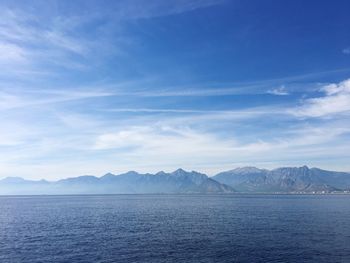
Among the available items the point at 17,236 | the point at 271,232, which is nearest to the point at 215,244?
the point at 271,232

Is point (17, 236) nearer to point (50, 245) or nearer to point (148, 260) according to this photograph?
point (50, 245)

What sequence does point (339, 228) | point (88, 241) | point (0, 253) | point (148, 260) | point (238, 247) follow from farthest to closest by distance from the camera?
1. point (339, 228)
2. point (88, 241)
3. point (238, 247)
4. point (0, 253)
5. point (148, 260)

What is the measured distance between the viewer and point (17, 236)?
114 metres

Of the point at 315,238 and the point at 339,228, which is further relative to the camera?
the point at 339,228

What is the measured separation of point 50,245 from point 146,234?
3059 cm

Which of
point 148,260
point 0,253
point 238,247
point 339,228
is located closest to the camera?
point 148,260

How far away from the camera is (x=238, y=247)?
93.4 m

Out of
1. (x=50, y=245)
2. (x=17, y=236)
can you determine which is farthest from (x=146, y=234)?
(x=17, y=236)

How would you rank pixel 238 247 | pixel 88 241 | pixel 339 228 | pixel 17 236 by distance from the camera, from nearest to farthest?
pixel 238 247, pixel 88 241, pixel 17 236, pixel 339 228

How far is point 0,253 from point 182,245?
1754 inches

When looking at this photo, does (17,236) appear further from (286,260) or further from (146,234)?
(286,260)

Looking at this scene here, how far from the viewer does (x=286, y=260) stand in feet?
261

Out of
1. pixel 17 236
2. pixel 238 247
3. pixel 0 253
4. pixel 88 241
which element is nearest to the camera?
pixel 0 253

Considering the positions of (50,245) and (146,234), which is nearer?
(50,245)
